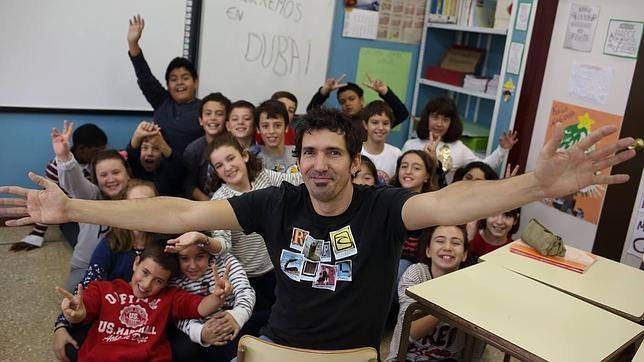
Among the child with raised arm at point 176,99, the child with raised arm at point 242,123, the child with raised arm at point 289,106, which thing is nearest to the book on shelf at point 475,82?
the child with raised arm at point 289,106

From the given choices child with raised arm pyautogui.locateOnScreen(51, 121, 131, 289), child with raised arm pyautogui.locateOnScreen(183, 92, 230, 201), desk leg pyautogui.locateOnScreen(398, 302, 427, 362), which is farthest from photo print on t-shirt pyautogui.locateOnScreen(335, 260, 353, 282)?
child with raised arm pyautogui.locateOnScreen(183, 92, 230, 201)

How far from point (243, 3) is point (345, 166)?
8.89 feet

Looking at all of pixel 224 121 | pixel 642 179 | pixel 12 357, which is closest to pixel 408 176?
pixel 224 121

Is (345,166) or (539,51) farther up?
(539,51)

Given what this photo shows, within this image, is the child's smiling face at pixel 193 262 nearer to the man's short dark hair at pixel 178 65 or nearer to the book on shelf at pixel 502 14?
the man's short dark hair at pixel 178 65

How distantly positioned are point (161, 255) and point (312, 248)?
0.74 m

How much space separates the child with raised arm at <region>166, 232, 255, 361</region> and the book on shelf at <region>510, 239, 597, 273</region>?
1.18 meters

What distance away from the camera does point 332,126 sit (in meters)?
1.72

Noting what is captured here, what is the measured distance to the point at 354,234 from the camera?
1.66 meters

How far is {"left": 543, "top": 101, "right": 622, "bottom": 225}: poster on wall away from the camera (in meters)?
3.64

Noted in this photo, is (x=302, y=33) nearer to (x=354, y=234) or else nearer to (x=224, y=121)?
(x=224, y=121)

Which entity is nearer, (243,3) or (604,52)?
(604,52)

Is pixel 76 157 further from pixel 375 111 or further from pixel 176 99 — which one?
pixel 375 111

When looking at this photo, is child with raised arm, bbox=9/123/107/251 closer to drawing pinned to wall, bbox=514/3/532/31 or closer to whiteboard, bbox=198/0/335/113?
whiteboard, bbox=198/0/335/113
